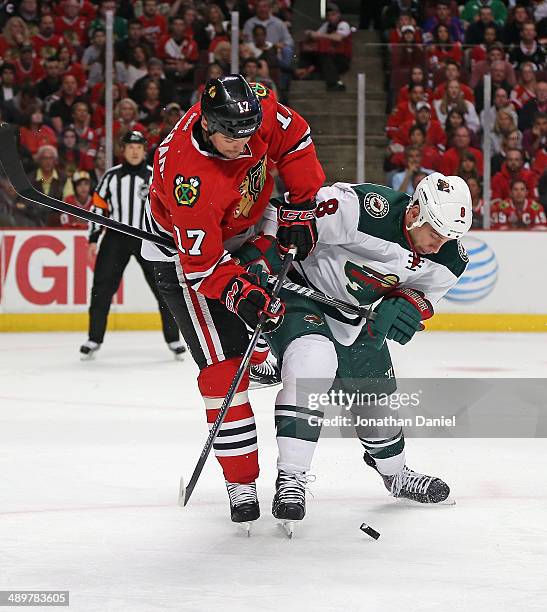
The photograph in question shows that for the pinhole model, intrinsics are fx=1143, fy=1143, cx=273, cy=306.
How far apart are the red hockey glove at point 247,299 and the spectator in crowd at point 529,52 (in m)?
5.54

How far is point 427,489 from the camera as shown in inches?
119

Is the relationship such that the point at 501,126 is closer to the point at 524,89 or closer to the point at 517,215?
the point at 524,89

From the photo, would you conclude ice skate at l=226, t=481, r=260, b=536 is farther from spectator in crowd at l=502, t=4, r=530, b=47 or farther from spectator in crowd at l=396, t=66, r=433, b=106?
spectator in crowd at l=502, t=4, r=530, b=47

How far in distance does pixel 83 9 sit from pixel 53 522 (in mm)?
5904

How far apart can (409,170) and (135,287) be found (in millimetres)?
1938

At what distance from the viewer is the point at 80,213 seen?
2.99m

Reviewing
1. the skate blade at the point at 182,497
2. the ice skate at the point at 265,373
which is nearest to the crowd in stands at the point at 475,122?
the ice skate at the point at 265,373

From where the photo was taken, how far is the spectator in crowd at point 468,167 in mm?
7424

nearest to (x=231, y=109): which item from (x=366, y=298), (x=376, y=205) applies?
(x=376, y=205)

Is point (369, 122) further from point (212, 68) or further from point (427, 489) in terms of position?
point (427, 489)

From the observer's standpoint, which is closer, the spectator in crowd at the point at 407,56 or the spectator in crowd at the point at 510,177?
the spectator in crowd at the point at 510,177

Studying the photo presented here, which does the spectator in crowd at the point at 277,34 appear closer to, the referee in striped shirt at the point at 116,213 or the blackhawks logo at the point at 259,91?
the referee in striped shirt at the point at 116,213

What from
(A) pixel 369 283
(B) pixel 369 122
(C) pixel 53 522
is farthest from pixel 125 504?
(B) pixel 369 122

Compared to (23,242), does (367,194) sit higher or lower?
higher
